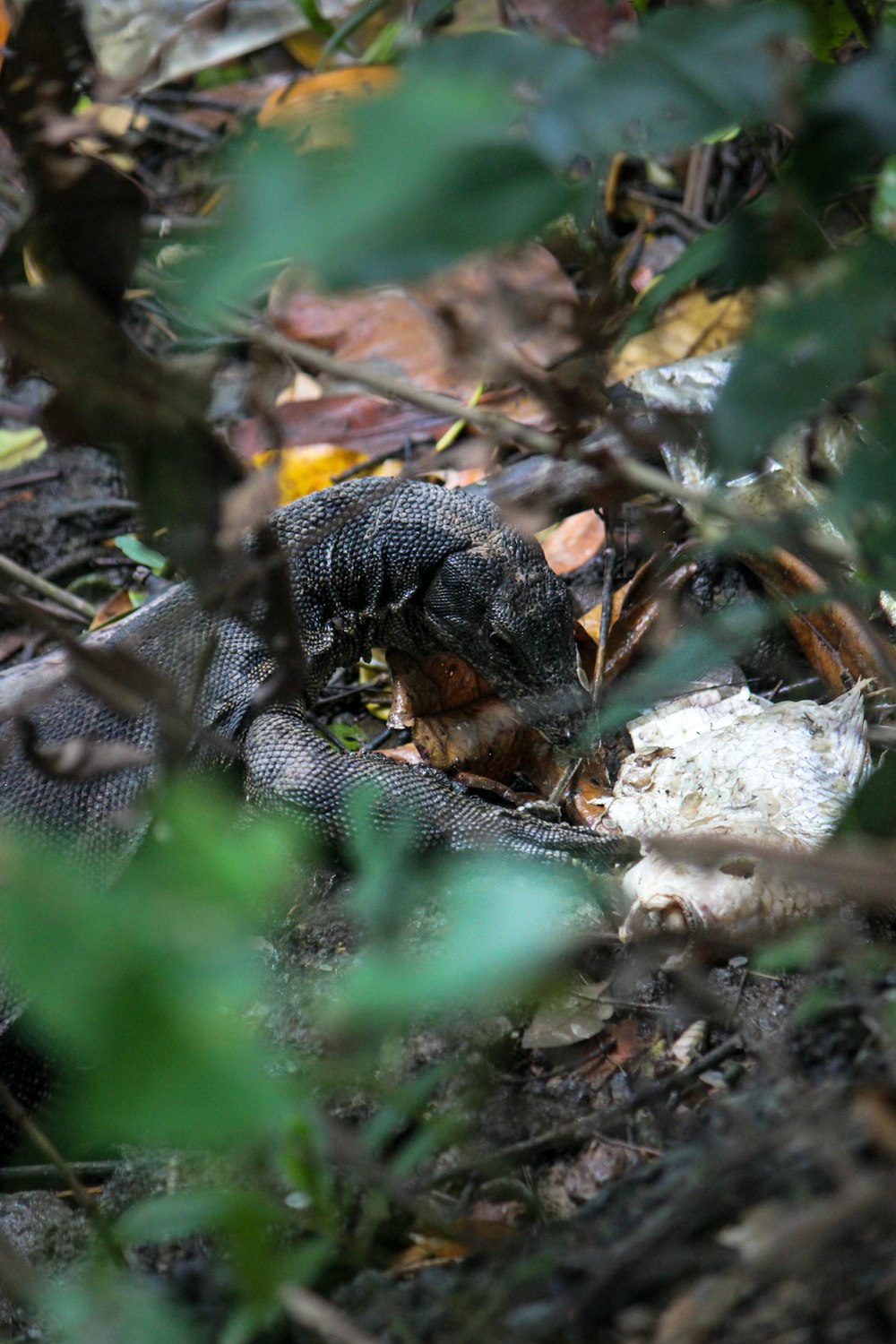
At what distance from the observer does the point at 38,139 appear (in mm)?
1400

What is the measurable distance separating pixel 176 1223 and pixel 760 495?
98.2 inches

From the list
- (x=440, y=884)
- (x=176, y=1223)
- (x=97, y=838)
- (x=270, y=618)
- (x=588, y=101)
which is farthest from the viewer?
(x=97, y=838)

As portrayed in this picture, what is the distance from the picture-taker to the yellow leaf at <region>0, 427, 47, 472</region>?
507 centimetres

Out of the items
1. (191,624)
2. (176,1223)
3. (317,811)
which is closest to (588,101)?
(176,1223)

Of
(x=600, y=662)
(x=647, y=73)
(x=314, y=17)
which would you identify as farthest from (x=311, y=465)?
(x=647, y=73)

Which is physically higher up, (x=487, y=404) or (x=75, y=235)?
(x=75, y=235)

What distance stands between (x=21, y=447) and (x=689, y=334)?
116 inches

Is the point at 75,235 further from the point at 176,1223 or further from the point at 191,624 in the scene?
the point at 191,624

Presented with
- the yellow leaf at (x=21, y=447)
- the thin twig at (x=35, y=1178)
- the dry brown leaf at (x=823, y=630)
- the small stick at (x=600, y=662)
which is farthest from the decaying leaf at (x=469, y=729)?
the yellow leaf at (x=21, y=447)

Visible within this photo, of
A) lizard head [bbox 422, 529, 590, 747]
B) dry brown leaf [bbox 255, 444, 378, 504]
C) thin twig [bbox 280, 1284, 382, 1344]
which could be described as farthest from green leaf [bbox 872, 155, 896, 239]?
thin twig [bbox 280, 1284, 382, 1344]

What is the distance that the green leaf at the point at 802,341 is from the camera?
96 centimetres

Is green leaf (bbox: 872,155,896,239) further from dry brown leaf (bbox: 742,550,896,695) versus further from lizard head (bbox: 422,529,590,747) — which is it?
lizard head (bbox: 422,529,590,747)

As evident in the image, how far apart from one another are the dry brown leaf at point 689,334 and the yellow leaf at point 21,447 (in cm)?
258

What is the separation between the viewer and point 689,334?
4305 millimetres
